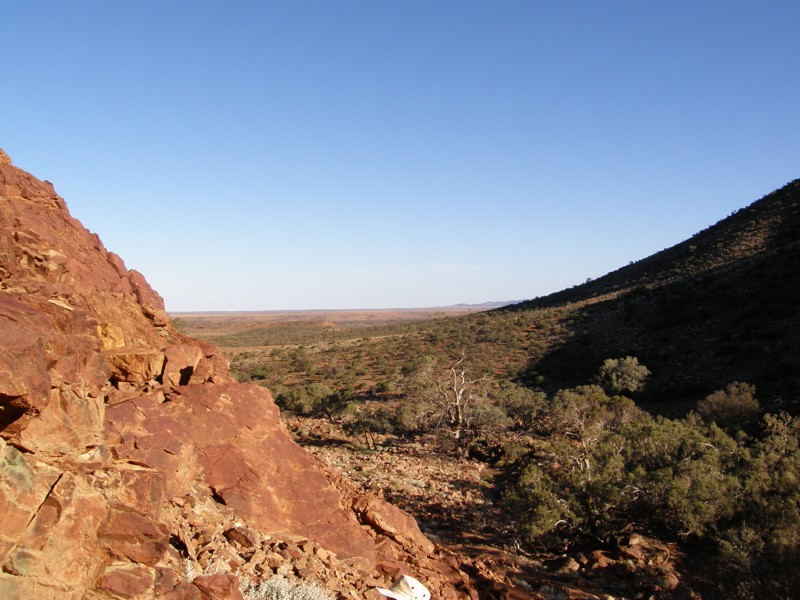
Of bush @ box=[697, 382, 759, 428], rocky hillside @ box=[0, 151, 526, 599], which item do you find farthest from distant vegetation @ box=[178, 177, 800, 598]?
rocky hillside @ box=[0, 151, 526, 599]

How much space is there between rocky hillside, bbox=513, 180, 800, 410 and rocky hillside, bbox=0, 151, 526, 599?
21825 mm

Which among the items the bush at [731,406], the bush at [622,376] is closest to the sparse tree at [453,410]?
the bush at [622,376]

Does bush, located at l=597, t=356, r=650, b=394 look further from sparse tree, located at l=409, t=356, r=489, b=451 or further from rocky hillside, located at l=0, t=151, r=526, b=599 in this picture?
rocky hillside, located at l=0, t=151, r=526, b=599

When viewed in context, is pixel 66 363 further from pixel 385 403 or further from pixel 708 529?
pixel 385 403

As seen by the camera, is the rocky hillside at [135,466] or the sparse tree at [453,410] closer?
the rocky hillside at [135,466]

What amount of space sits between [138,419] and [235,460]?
5.08ft

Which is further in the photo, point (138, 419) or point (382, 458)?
point (382, 458)

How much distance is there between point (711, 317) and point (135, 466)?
40.1 meters

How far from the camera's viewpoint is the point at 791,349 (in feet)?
90.6

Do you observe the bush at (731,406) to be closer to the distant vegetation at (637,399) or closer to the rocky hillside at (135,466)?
the distant vegetation at (637,399)

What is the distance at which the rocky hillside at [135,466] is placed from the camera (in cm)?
446

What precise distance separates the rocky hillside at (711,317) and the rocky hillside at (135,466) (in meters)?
21.8

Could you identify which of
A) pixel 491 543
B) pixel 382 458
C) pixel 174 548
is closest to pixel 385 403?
pixel 382 458

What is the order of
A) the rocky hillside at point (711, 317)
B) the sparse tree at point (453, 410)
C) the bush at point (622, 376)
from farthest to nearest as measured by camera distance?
the bush at point (622, 376) < the rocky hillside at point (711, 317) < the sparse tree at point (453, 410)
